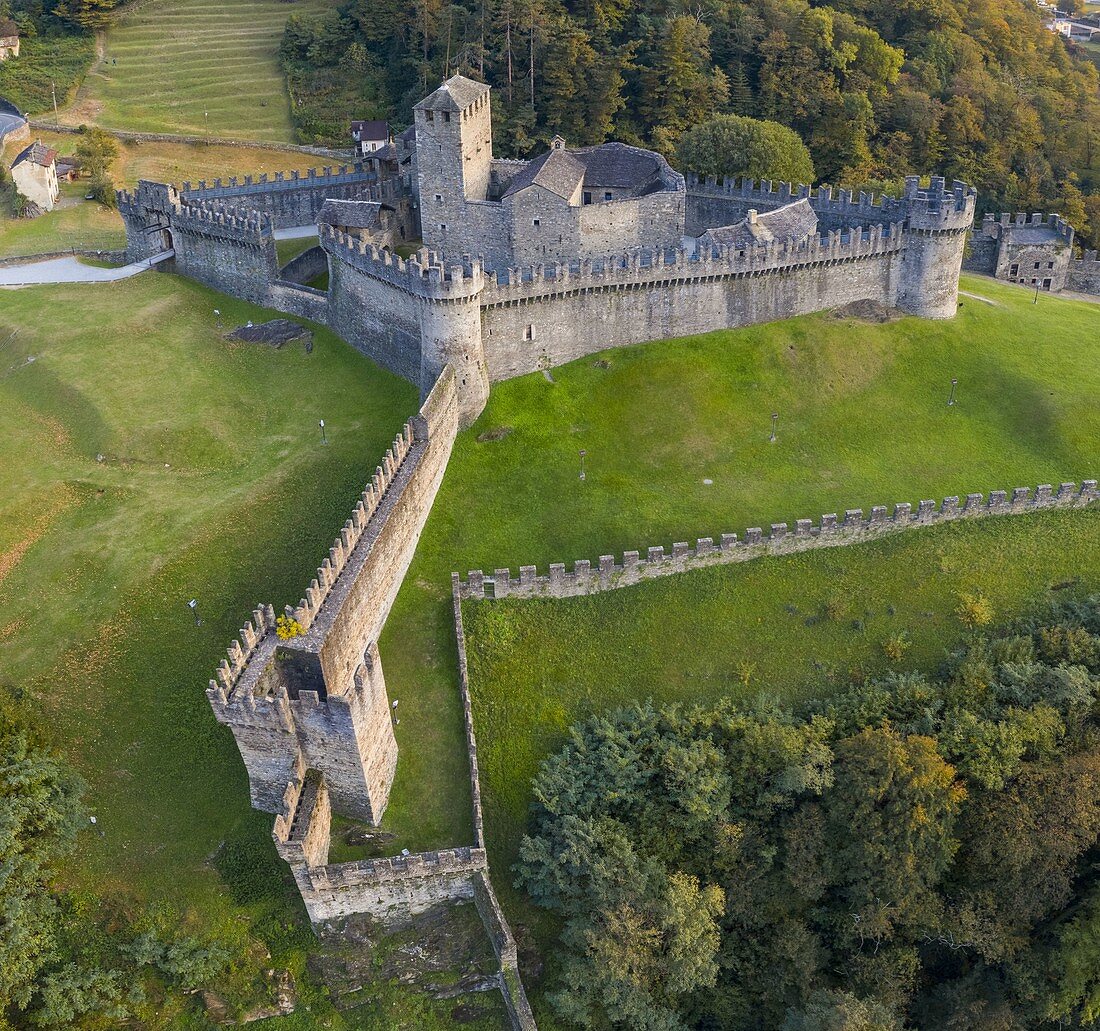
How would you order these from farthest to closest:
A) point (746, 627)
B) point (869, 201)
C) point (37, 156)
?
point (37, 156), point (869, 201), point (746, 627)

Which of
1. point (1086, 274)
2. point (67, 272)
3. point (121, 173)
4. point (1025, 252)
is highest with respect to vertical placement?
point (121, 173)

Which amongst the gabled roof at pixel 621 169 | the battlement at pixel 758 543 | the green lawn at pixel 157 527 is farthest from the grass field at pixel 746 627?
the gabled roof at pixel 621 169

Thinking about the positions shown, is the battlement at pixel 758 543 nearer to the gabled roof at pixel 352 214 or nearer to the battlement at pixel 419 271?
the battlement at pixel 419 271

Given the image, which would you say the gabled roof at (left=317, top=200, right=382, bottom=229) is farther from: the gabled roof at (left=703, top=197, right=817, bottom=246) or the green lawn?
the gabled roof at (left=703, top=197, right=817, bottom=246)

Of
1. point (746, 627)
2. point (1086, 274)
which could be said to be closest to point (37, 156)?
point (746, 627)

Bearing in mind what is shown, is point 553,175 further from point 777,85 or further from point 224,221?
Result: point 777,85

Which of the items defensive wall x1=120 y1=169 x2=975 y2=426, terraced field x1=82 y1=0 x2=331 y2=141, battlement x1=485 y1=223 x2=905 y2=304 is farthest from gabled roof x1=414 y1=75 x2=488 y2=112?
terraced field x1=82 y1=0 x2=331 y2=141
